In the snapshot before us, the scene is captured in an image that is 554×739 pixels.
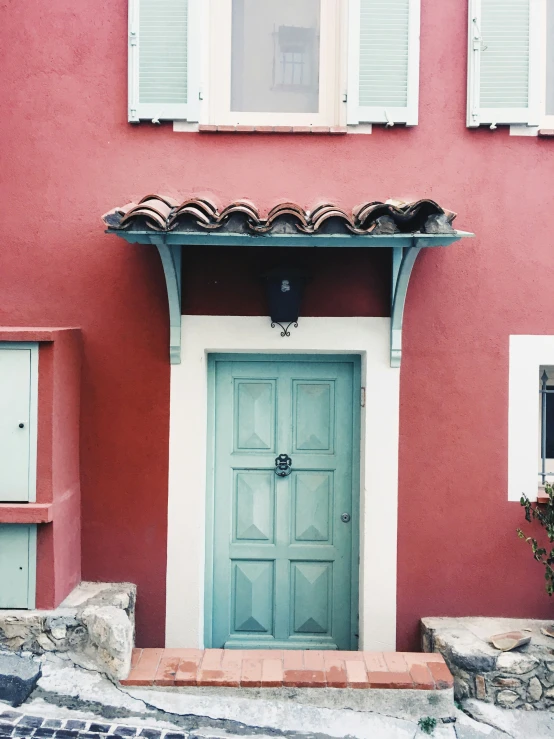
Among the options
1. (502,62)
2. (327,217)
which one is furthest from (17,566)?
(502,62)

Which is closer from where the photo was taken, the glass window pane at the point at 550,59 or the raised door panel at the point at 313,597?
the glass window pane at the point at 550,59

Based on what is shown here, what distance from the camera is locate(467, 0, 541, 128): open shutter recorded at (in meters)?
4.31

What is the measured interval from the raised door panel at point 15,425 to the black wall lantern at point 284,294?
1464 millimetres

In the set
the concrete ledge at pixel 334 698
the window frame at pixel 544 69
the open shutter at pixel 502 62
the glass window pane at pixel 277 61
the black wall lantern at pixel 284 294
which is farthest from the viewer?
the glass window pane at pixel 277 61

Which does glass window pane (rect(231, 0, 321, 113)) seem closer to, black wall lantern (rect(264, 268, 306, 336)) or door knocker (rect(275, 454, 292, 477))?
black wall lantern (rect(264, 268, 306, 336))

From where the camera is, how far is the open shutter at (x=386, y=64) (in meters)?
4.32

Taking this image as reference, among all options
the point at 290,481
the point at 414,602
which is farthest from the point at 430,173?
the point at 414,602

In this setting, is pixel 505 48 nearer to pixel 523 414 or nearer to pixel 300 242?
pixel 300 242

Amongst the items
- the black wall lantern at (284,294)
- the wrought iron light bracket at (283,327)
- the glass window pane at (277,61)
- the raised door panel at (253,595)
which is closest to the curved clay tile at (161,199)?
the black wall lantern at (284,294)

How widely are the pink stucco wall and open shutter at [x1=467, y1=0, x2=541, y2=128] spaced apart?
9 cm

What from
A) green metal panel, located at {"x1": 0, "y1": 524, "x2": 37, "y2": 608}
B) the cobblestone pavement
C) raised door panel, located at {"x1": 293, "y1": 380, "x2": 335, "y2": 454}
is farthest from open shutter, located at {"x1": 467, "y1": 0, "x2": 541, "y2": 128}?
the cobblestone pavement

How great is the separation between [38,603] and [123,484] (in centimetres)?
85

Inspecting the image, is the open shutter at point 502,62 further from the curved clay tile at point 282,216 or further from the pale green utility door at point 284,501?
the pale green utility door at point 284,501

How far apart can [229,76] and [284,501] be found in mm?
2825
